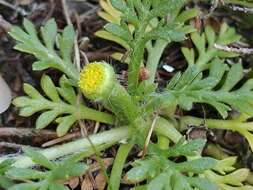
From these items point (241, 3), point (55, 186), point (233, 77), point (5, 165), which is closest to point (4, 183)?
point (5, 165)

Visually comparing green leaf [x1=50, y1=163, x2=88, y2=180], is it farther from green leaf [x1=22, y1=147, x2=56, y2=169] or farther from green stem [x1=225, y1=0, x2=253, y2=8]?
green stem [x1=225, y1=0, x2=253, y2=8]

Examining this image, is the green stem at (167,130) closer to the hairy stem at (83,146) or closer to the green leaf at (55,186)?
the hairy stem at (83,146)

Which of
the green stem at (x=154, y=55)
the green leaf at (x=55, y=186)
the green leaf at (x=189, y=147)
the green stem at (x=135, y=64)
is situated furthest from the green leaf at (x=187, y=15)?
the green leaf at (x=55, y=186)

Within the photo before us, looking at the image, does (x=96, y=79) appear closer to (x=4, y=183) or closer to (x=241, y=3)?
(x=4, y=183)

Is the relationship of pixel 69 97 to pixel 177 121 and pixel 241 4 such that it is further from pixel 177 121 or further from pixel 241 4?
pixel 241 4

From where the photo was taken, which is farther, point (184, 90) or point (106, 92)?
point (184, 90)

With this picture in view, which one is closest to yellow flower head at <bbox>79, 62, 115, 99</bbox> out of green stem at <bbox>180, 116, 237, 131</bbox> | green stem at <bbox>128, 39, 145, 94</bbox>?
green stem at <bbox>128, 39, 145, 94</bbox>

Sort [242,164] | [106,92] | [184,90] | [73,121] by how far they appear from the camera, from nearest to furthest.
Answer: [106,92] → [184,90] → [73,121] → [242,164]

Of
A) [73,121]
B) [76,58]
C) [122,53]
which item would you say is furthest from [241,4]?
[73,121]
